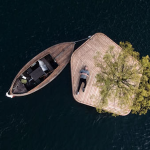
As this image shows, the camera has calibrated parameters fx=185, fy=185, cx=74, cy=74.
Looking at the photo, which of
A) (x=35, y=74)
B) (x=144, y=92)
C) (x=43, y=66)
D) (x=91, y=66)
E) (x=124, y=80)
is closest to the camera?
(x=144, y=92)

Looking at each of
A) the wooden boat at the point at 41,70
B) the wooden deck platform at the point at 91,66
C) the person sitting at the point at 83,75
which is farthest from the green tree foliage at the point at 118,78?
the wooden boat at the point at 41,70

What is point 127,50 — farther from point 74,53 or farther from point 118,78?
point 74,53

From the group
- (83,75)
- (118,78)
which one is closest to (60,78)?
(83,75)

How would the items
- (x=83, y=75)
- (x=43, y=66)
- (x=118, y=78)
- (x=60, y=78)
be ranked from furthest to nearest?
1. (x=60, y=78)
2. (x=43, y=66)
3. (x=83, y=75)
4. (x=118, y=78)

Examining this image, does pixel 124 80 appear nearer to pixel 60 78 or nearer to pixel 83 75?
pixel 83 75

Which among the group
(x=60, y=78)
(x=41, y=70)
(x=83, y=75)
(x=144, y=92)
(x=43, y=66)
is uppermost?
(x=43, y=66)

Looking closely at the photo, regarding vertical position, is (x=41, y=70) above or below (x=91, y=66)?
above

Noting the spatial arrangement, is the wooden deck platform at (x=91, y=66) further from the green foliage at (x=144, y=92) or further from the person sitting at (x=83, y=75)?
the green foliage at (x=144, y=92)

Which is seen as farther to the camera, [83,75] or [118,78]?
[83,75]
